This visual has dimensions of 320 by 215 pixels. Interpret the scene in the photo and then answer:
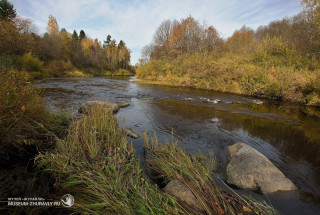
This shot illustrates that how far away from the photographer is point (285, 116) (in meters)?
7.75

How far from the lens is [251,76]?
13.5 m

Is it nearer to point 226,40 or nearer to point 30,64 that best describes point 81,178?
point 30,64

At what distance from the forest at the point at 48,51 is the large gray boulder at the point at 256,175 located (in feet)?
17.2

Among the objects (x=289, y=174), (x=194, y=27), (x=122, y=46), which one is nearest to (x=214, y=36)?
(x=194, y=27)

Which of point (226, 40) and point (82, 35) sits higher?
point (82, 35)

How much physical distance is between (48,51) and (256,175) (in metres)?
38.1

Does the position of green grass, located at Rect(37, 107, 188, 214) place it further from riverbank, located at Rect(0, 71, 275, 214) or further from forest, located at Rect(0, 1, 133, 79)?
forest, located at Rect(0, 1, 133, 79)

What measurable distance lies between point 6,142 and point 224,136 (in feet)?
17.7

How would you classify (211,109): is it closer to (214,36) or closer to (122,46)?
(214,36)

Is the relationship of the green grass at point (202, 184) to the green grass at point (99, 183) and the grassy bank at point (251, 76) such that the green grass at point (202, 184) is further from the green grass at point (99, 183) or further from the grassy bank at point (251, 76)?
the grassy bank at point (251, 76)

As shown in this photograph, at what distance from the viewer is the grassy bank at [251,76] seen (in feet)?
34.3

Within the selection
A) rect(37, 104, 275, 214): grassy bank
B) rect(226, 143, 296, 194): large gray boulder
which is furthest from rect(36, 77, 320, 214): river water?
rect(37, 104, 275, 214): grassy bank

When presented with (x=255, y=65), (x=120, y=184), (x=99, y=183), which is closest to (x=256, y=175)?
(x=120, y=184)

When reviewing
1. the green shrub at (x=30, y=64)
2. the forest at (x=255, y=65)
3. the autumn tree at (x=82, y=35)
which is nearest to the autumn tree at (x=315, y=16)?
the forest at (x=255, y=65)
